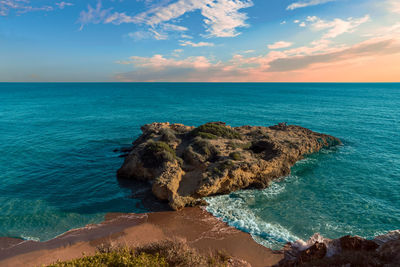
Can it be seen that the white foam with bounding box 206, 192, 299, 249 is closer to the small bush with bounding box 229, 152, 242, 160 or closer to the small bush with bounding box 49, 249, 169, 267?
the small bush with bounding box 229, 152, 242, 160

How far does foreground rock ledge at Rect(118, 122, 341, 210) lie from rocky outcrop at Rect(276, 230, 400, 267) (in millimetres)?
7886

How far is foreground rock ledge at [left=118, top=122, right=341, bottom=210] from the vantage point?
18.0 metres

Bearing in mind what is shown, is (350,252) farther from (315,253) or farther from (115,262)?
(115,262)

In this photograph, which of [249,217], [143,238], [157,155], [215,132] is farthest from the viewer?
[215,132]

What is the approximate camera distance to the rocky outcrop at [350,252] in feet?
23.7

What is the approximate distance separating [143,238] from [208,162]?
927cm

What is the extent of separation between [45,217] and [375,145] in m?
39.8

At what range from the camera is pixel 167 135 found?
2562 cm

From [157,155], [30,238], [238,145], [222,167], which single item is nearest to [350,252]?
[222,167]

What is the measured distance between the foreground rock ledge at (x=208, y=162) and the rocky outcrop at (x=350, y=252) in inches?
310

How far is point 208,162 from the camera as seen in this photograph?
20656mm


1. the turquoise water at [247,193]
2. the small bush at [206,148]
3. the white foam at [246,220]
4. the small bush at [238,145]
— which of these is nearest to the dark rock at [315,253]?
the white foam at [246,220]

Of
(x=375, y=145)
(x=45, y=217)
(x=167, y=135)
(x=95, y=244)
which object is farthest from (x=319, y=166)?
(x=45, y=217)

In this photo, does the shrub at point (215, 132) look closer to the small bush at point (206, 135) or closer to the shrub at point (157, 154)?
the small bush at point (206, 135)
